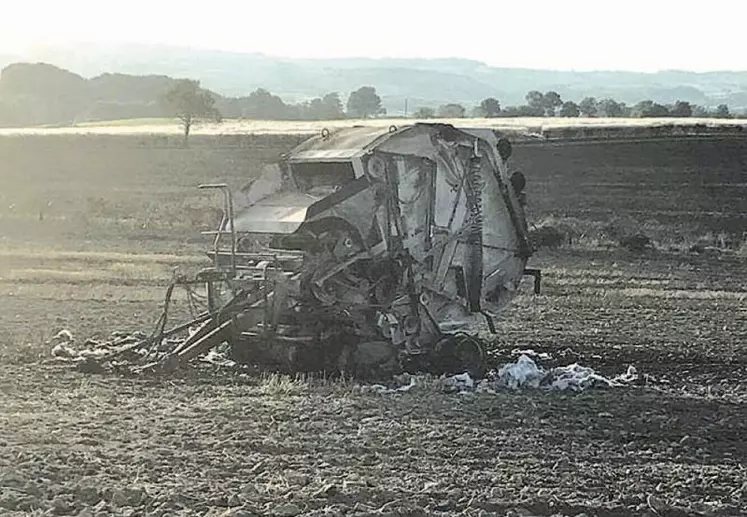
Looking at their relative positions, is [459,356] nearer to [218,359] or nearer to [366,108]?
[218,359]

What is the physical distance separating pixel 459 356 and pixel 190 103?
6671 cm

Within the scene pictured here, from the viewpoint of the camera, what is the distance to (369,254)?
12.7 meters

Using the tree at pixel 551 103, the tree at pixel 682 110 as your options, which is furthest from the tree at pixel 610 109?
the tree at pixel 682 110

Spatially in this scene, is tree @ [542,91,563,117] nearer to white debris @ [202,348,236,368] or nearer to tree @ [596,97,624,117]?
tree @ [596,97,624,117]

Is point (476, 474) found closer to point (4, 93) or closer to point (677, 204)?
point (677, 204)

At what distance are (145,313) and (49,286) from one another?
4.55 meters

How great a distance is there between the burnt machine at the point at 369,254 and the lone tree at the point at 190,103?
205 ft

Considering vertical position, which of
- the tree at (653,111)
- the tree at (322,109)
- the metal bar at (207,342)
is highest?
the tree at (653,111)

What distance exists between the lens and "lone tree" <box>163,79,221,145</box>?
254 feet

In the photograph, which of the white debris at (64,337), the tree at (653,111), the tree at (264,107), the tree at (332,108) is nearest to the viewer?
the white debris at (64,337)

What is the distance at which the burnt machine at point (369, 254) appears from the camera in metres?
12.5

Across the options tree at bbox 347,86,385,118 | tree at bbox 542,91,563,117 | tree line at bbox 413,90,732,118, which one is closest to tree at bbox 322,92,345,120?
tree at bbox 347,86,385,118

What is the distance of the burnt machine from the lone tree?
62505 millimetres

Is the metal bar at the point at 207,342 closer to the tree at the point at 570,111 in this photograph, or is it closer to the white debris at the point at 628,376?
the white debris at the point at 628,376
